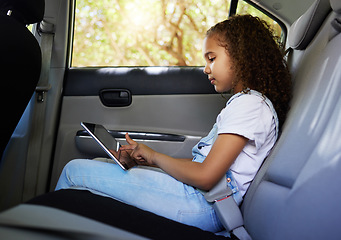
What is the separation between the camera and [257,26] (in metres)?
1.41

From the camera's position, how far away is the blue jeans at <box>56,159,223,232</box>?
1105mm

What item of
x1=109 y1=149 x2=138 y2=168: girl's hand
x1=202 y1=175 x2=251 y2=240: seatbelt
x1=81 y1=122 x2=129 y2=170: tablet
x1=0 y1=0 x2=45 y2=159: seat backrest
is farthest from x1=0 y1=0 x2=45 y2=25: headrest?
x1=202 y1=175 x2=251 y2=240: seatbelt

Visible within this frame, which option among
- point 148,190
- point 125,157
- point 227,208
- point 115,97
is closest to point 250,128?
point 227,208

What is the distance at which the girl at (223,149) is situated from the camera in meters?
1.11

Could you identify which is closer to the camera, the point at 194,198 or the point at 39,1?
the point at 194,198

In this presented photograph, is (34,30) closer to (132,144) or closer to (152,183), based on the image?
(132,144)

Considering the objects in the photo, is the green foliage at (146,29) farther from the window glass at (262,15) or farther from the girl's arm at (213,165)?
the girl's arm at (213,165)

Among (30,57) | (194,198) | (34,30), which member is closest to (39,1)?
(30,57)

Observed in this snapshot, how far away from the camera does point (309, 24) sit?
1264mm

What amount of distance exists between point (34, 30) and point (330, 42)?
1.43m

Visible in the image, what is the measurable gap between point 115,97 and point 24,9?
27.4 inches

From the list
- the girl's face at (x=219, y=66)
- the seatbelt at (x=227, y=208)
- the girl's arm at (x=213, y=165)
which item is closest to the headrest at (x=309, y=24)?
the girl's face at (x=219, y=66)

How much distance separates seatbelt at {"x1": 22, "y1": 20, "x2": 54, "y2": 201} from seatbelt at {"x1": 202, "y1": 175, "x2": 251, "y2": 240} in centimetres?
111

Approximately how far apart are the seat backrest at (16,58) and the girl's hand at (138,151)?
43cm
